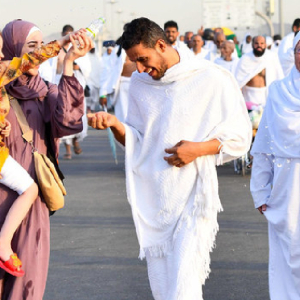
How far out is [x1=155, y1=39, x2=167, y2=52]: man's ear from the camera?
211 inches

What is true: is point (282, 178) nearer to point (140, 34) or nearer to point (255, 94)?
point (140, 34)

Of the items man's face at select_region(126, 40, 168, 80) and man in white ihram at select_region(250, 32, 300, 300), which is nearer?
man's face at select_region(126, 40, 168, 80)

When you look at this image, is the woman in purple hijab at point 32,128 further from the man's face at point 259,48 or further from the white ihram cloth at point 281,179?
the man's face at point 259,48

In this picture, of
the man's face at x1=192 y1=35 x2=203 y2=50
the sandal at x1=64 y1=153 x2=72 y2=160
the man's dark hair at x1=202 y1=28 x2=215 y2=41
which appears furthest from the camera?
the man's dark hair at x1=202 y1=28 x2=215 y2=41

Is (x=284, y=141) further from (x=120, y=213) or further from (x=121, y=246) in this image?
(x=120, y=213)

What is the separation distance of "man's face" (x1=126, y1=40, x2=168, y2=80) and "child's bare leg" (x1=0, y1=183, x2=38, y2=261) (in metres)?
0.95

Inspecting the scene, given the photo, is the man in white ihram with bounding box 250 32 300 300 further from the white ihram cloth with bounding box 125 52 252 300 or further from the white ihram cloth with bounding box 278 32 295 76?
the white ihram cloth with bounding box 278 32 295 76

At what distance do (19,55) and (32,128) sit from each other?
1.39ft

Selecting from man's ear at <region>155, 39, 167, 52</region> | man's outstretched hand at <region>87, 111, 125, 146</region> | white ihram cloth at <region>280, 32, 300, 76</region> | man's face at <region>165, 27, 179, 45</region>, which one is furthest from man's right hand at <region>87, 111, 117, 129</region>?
white ihram cloth at <region>280, 32, 300, 76</region>

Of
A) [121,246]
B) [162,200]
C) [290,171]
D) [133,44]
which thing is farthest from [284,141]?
[121,246]

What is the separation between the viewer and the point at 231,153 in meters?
5.57

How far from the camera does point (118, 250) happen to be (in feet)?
28.3

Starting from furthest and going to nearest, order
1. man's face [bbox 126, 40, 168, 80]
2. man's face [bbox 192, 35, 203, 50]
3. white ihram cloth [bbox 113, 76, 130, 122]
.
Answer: man's face [bbox 192, 35, 203, 50] < white ihram cloth [bbox 113, 76, 130, 122] < man's face [bbox 126, 40, 168, 80]

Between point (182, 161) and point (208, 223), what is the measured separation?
17.1 inches
